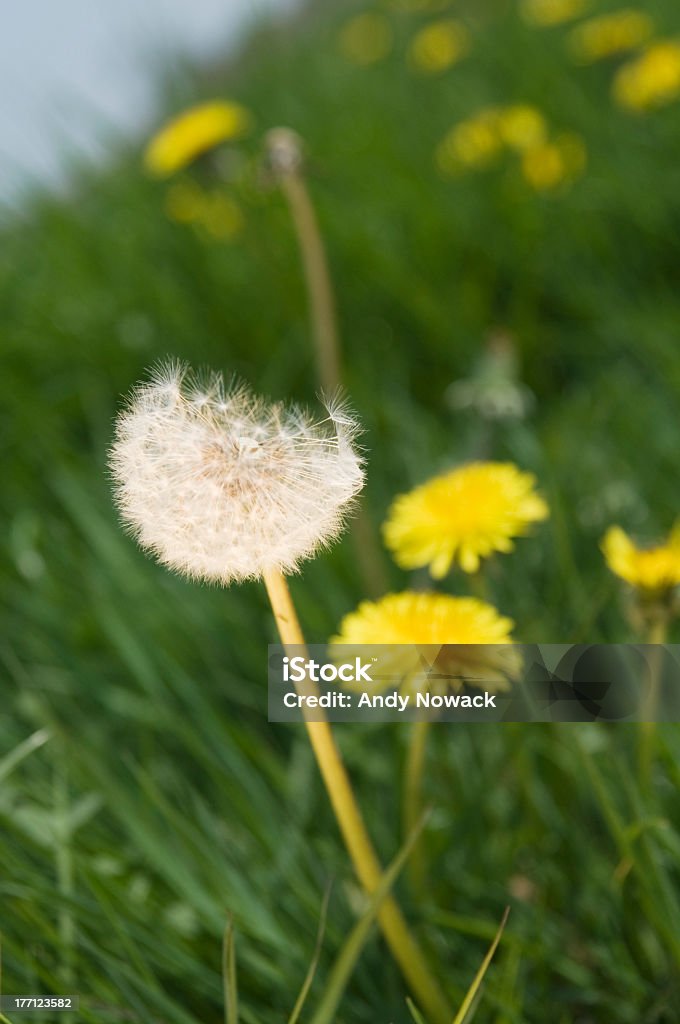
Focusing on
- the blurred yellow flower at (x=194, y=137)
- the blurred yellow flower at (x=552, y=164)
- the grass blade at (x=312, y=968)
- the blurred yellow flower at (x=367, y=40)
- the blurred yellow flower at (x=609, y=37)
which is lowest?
the grass blade at (x=312, y=968)

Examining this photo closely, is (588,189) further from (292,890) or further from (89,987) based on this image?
(89,987)

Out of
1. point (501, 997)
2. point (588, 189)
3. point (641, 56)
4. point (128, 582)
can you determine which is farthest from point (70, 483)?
point (641, 56)

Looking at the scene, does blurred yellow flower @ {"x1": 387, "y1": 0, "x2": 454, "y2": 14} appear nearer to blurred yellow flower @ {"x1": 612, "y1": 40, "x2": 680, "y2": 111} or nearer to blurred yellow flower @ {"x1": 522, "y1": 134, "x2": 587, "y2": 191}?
blurred yellow flower @ {"x1": 612, "y1": 40, "x2": 680, "y2": 111}

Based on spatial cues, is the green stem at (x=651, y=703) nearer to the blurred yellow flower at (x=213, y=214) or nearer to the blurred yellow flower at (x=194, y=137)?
the blurred yellow flower at (x=194, y=137)

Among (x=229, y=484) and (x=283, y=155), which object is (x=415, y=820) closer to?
(x=229, y=484)

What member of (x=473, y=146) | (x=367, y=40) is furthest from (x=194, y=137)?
(x=367, y=40)

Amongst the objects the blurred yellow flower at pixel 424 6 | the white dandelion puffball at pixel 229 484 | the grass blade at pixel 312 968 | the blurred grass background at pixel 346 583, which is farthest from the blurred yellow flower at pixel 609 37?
the grass blade at pixel 312 968

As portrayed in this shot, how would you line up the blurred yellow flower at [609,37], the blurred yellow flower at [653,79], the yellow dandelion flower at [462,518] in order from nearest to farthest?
1. the yellow dandelion flower at [462,518]
2. the blurred yellow flower at [653,79]
3. the blurred yellow flower at [609,37]
